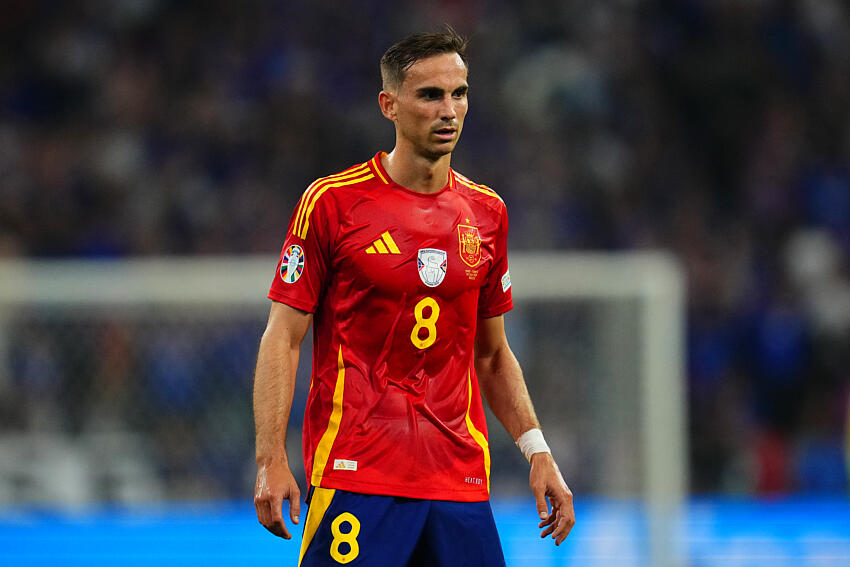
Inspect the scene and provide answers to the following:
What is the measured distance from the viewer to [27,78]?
12594 mm

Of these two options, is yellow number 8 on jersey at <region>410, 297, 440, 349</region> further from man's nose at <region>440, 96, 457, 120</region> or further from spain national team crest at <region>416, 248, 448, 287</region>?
man's nose at <region>440, 96, 457, 120</region>

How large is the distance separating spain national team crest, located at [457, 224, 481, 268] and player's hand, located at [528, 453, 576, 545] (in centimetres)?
59

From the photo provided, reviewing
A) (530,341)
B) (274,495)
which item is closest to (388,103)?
(274,495)

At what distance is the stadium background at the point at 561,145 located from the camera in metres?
11.0

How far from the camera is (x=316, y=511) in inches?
129

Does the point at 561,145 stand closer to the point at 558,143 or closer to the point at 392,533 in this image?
the point at 558,143

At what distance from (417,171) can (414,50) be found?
1.10 feet

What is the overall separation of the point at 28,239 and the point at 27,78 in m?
2.67

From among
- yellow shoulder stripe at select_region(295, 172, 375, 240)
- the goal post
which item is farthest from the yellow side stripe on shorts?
the goal post

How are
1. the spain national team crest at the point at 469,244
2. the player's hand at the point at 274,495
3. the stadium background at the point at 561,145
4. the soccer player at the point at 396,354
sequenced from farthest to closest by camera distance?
the stadium background at the point at 561,145
the spain national team crest at the point at 469,244
the soccer player at the point at 396,354
the player's hand at the point at 274,495

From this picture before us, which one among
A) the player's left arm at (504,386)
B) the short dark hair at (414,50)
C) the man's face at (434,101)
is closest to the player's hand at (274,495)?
the player's left arm at (504,386)

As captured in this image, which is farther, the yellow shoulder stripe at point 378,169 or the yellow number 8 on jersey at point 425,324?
the yellow shoulder stripe at point 378,169

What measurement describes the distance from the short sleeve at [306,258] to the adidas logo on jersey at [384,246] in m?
0.12

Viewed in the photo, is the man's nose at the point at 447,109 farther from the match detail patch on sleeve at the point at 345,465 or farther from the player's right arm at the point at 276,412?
the match detail patch on sleeve at the point at 345,465
